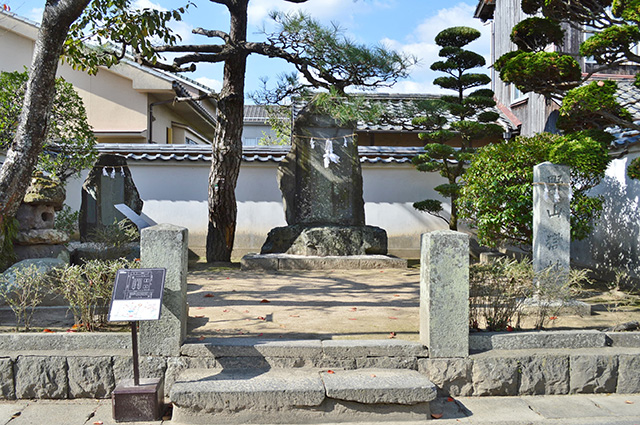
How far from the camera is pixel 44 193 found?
813 cm

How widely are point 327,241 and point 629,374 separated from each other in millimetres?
5914

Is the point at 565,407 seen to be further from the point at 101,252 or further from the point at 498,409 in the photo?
the point at 101,252

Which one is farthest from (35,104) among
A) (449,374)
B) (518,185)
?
(518,185)

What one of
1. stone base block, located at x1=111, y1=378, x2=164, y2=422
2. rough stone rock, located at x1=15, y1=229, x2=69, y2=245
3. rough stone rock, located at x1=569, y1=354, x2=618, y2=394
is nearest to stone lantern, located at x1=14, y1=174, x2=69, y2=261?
rough stone rock, located at x1=15, y1=229, x2=69, y2=245

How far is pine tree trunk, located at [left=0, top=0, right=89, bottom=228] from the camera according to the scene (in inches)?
223

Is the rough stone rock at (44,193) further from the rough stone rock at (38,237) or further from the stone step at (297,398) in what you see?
the stone step at (297,398)

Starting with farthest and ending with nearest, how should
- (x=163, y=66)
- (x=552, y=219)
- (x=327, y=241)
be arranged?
(x=327, y=241)
(x=163, y=66)
(x=552, y=219)

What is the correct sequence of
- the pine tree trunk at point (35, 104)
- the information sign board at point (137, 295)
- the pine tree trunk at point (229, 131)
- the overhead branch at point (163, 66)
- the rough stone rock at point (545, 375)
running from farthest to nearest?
1. the pine tree trunk at point (229, 131)
2. the overhead branch at point (163, 66)
3. the pine tree trunk at point (35, 104)
4. the rough stone rock at point (545, 375)
5. the information sign board at point (137, 295)

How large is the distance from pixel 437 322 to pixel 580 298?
3.50m

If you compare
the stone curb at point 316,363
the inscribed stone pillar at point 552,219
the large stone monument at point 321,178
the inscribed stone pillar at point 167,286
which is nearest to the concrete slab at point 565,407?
the stone curb at point 316,363

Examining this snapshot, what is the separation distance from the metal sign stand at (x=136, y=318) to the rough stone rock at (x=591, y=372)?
3647 mm

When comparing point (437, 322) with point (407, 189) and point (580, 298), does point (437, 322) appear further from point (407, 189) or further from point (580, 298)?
point (407, 189)

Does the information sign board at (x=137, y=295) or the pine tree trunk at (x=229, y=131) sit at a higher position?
the pine tree trunk at (x=229, y=131)

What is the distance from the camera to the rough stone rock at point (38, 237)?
25.1ft
